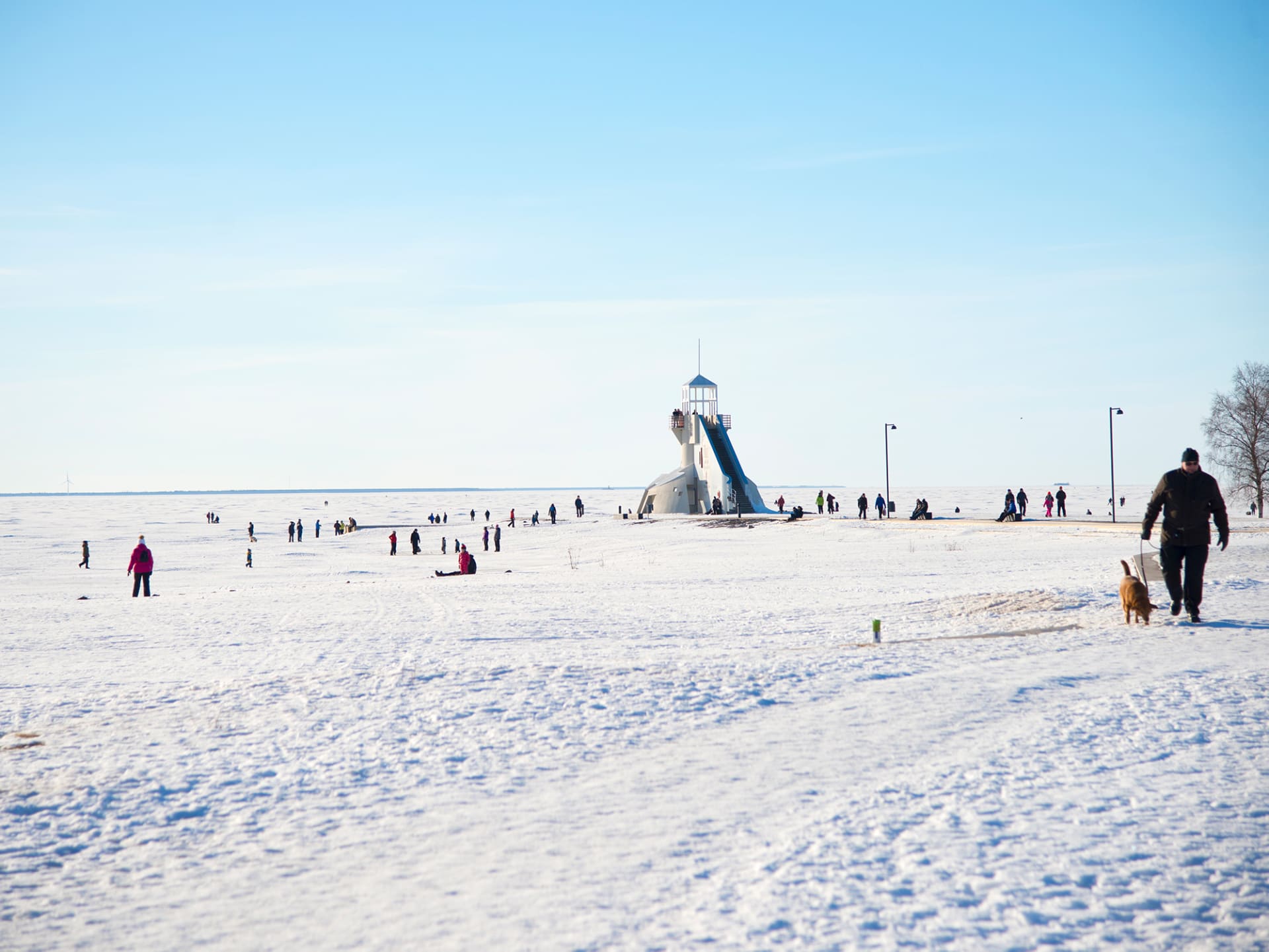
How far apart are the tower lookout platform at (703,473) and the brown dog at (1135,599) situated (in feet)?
161

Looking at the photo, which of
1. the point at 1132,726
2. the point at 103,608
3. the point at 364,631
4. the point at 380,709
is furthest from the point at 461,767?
the point at 103,608

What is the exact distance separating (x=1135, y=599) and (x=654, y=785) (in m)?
7.60

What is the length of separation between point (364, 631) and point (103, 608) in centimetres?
Answer: 950

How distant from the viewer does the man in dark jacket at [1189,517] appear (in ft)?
35.3

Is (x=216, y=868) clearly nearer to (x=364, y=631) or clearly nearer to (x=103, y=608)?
(x=364, y=631)

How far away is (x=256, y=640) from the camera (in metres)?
13.2

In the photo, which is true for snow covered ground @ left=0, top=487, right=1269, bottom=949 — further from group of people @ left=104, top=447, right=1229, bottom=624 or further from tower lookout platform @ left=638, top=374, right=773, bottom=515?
tower lookout platform @ left=638, top=374, right=773, bottom=515

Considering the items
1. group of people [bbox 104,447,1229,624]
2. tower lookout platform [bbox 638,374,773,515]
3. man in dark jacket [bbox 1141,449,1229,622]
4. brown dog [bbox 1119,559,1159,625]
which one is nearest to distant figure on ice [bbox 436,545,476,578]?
brown dog [bbox 1119,559,1159,625]

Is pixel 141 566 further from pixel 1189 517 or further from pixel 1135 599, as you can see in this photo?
pixel 1189 517

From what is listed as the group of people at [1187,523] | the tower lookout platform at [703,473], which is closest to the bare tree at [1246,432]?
the tower lookout platform at [703,473]

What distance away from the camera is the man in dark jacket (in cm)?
1077

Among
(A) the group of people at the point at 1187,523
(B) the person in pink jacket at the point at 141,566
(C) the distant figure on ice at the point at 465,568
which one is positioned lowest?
(C) the distant figure on ice at the point at 465,568

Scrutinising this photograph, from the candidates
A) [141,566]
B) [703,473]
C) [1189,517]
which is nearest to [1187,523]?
[1189,517]

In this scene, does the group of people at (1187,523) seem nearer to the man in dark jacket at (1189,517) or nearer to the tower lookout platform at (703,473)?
the man in dark jacket at (1189,517)
